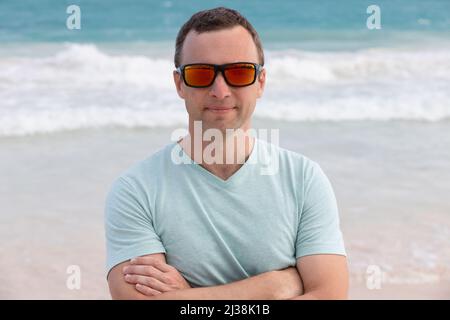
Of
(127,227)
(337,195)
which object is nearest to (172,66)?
(337,195)

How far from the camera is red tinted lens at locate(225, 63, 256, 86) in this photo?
2.53m

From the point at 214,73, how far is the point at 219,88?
0.18ft

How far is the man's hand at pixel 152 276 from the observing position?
2.53 metres

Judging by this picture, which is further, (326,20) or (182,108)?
(326,20)

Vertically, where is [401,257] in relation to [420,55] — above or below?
below

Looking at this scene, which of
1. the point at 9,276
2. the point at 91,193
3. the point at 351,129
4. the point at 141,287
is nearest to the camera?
the point at 141,287

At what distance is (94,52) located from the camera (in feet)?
54.6

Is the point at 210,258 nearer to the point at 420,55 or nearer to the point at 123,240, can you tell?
the point at 123,240

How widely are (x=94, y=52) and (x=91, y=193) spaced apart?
10.2 metres

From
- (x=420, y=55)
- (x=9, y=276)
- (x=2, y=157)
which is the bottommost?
(x=9, y=276)

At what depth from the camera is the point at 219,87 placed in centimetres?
252

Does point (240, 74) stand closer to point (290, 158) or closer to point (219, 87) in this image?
point (219, 87)
